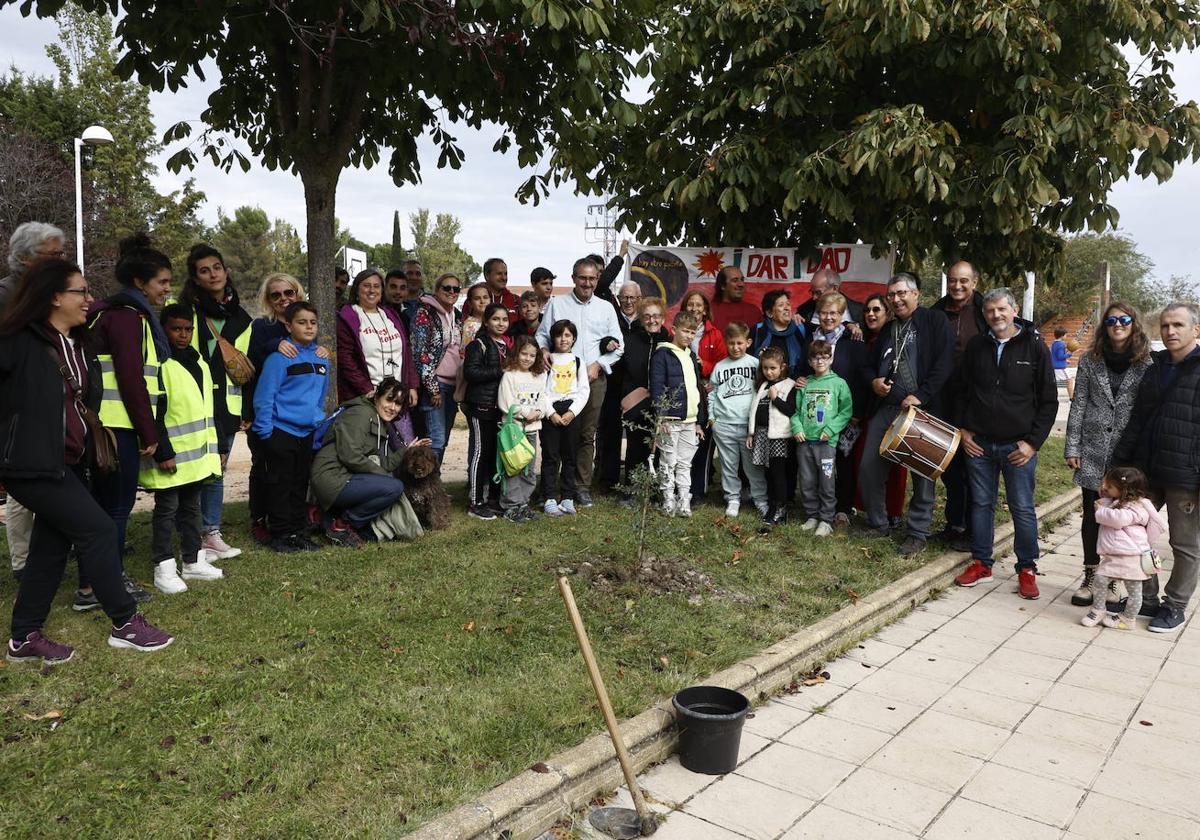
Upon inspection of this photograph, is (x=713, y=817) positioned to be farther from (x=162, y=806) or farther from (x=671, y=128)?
(x=671, y=128)

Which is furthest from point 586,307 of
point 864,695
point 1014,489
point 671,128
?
point 864,695

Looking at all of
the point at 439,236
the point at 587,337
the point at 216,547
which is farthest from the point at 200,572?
the point at 439,236

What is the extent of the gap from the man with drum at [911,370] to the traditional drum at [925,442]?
0.15 m

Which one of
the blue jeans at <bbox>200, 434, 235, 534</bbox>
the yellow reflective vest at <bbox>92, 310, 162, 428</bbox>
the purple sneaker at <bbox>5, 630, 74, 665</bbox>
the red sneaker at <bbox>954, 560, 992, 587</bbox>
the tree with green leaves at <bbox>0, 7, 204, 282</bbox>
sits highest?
the tree with green leaves at <bbox>0, 7, 204, 282</bbox>

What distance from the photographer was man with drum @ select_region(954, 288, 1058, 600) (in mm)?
5977

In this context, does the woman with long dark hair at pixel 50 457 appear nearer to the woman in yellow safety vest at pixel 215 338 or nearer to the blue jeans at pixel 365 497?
the woman in yellow safety vest at pixel 215 338

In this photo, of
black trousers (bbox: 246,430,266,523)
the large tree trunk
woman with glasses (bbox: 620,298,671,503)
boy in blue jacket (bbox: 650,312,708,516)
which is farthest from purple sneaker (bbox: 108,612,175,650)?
woman with glasses (bbox: 620,298,671,503)

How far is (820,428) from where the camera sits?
7.10m

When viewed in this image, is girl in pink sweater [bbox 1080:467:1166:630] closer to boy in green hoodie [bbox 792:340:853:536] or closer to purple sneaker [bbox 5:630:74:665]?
boy in green hoodie [bbox 792:340:853:536]

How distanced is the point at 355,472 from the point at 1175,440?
563 cm

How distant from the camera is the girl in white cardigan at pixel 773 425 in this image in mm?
7312

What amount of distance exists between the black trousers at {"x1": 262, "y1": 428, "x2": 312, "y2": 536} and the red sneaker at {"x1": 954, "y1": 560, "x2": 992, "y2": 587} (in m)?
5.04

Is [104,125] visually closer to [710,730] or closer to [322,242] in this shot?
[322,242]

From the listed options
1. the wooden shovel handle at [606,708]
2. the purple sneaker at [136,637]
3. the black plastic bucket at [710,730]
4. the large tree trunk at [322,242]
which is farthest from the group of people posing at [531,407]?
the wooden shovel handle at [606,708]
